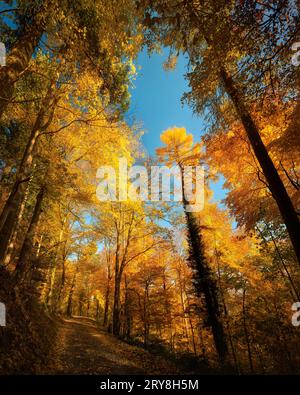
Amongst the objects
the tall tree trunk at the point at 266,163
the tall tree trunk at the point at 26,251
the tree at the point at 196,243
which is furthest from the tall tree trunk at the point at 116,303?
the tall tree trunk at the point at 266,163

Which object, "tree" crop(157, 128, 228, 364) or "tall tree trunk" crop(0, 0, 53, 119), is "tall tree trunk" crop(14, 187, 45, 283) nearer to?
"tall tree trunk" crop(0, 0, 53, 119)

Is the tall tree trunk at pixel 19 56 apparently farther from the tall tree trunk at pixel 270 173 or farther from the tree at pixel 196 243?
the tree at pixel 196 243

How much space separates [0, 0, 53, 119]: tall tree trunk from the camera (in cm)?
440

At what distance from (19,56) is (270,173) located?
6.38m

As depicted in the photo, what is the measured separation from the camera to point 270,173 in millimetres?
4980

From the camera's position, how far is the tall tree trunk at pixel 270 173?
4.48 meters

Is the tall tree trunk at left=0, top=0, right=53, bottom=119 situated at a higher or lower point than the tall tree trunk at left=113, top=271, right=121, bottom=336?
higher

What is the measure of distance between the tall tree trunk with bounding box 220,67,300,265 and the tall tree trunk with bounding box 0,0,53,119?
4.36 meters

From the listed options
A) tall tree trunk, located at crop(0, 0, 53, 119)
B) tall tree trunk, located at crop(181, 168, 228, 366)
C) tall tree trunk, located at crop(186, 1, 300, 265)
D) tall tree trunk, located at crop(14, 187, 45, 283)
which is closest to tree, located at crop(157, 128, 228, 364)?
tall tree trunk, located at crop(181, 168, 228, 366)

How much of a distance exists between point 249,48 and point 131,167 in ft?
33.3

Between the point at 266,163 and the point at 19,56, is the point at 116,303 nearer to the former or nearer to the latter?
the point at 266,163

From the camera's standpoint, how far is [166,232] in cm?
1359

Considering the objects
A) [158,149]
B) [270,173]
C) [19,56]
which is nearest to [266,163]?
[270,173]

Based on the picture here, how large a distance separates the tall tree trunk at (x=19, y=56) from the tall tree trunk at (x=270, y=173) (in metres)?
4.36
